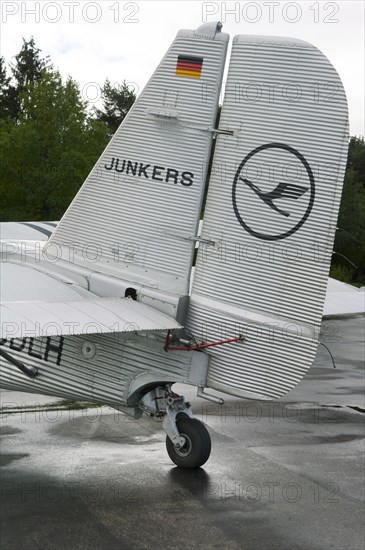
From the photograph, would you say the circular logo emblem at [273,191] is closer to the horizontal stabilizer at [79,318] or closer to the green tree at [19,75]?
the horizontal stabilizer at [79,318]

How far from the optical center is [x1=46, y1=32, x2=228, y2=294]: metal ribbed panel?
7.96m

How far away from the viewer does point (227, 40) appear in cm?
790

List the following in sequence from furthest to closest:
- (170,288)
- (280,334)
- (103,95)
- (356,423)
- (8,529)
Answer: (103,95), (356,423), (170,288), (280,334), (8,529)

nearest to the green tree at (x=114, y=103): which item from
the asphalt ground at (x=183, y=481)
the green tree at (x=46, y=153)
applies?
the green tree at (x=46, y=153)

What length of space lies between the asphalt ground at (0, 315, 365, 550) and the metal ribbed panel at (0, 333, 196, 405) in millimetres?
934

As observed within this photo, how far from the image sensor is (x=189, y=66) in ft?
26.2

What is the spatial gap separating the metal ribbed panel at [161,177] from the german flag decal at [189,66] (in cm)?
4

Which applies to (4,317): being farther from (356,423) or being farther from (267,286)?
(356,423)

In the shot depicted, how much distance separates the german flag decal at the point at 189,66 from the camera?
26.1ft

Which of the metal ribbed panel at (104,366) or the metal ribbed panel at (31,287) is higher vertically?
the metal ribbed panel at (31,287)

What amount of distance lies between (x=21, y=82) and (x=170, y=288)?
5764 cm

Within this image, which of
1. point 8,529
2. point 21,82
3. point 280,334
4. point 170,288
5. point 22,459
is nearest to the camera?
point 8,529

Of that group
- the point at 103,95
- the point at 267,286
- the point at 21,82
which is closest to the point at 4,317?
the point at 267,286

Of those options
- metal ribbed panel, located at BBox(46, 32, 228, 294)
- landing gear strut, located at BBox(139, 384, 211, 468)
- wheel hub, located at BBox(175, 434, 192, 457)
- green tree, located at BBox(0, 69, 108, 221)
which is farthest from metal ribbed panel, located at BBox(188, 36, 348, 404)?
green tree, located at BBox(0, 69, 108, 221)
